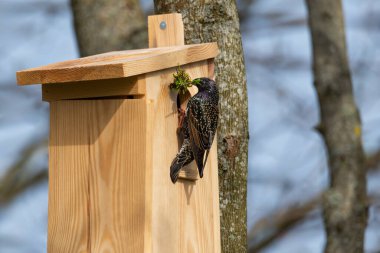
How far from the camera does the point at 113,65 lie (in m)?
2.62

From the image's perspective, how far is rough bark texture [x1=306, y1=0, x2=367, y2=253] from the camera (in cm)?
577

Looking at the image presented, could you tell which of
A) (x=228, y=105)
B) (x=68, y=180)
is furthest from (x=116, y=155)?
(x=228, y=105)

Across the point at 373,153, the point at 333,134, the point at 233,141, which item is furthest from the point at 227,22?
the point at 373,153

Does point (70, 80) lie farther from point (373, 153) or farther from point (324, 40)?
point (373, 153)

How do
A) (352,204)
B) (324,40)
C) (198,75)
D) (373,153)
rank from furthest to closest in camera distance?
(373,153) → (324,40) → (352,204) → (198,75)

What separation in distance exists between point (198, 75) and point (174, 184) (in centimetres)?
59

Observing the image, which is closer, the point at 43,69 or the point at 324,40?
the point at 43,69

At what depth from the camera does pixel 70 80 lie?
2770mm

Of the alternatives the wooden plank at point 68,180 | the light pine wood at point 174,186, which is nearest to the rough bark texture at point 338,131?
the light pine wood at point 174,186

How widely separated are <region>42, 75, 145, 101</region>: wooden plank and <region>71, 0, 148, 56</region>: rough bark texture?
6.83 ft

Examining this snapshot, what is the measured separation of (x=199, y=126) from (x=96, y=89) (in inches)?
18.3

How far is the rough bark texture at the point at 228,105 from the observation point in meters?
3.41

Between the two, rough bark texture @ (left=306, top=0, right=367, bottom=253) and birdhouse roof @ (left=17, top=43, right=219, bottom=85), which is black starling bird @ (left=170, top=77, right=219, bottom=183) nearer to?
birdhouse roof @ (left=17, top=43, right=219, bottom=85)

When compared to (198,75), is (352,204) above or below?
below
